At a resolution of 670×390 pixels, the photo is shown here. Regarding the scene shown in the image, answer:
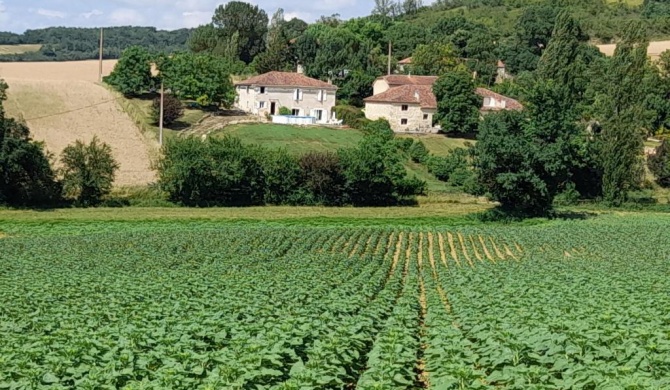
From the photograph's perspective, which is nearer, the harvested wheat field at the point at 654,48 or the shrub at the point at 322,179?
the shrub at the point at 322,179

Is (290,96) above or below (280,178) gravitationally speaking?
above

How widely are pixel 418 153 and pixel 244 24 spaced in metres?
59.2

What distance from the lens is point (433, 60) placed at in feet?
375

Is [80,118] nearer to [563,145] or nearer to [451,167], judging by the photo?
[451,167]

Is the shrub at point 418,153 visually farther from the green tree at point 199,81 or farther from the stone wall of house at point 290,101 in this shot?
the green tree at point 199,81

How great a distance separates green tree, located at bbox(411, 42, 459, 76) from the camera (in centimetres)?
11362

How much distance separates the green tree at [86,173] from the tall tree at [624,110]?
37.8 meters

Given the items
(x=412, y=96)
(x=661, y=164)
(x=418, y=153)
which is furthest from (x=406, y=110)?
(x=661, y=164)

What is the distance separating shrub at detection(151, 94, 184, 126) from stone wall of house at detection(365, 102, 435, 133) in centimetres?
2308

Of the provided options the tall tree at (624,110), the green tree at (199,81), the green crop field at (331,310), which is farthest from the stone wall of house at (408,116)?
the green crop field at (331,310)

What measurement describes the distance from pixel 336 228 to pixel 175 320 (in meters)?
30.0

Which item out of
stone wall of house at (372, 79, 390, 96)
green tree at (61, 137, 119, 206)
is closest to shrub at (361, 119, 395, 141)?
stone wall of house at (372, 79, 390, 96)

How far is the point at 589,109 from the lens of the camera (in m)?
85.7

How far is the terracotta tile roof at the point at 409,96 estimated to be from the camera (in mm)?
87938
